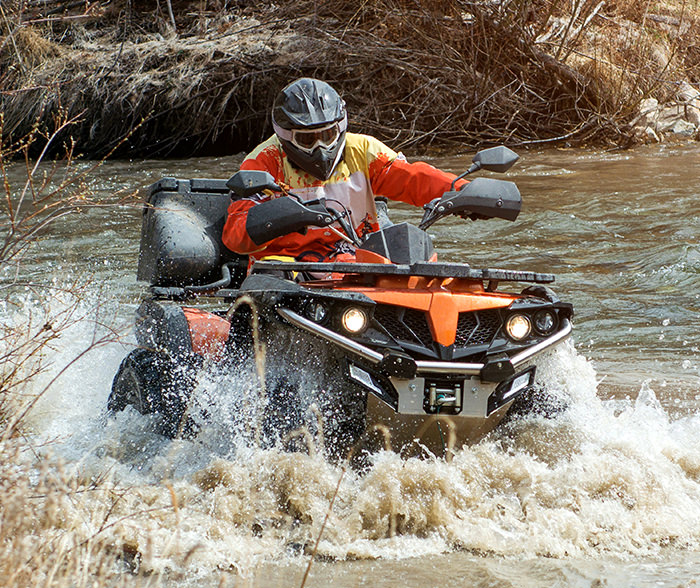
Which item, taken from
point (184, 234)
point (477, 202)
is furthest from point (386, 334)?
point (184, 234)

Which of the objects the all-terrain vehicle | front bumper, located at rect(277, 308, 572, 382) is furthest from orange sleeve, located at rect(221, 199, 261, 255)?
front bumper, located at rect(277, 308, 572, 382)

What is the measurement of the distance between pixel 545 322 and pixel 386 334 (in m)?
0.76

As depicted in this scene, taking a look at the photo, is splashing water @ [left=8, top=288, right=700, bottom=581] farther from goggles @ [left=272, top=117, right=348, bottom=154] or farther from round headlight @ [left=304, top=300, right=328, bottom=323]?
goggles @ [left=272, top=117, right=348, bottom=154]

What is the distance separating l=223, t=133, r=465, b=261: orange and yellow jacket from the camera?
5410mm

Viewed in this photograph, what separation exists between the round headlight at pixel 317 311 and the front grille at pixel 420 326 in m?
0.22

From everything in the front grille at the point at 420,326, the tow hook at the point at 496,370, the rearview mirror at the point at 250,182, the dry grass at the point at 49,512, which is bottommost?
the dry grass at the point at 49,512

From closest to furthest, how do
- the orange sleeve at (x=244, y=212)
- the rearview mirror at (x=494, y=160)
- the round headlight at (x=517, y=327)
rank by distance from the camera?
the round headlight at (x=517, y=327) → the rearview mirror at (x=494, y=160) → the orange sleeve at (x=244, y=212)

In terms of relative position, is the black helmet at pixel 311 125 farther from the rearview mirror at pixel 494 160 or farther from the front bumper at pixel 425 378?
the front bumper at pixel 425 378

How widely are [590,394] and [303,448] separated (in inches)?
56.3

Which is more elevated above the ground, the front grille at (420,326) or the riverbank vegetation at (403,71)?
the riverbank vegetation at (403,71)

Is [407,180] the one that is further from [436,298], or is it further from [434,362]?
[434,362]

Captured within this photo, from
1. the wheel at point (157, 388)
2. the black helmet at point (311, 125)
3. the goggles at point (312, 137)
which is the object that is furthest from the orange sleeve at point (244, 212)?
the wheel at point (157, 388)

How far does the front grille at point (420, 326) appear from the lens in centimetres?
428

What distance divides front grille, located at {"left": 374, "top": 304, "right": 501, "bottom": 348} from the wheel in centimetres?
124
